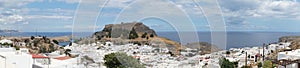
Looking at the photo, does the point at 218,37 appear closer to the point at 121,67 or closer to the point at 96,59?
the point at 121,67

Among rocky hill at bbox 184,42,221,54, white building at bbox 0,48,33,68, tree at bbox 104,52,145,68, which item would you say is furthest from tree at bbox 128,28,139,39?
white building at bbox 0,48,33,68

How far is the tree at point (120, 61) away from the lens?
3.09m

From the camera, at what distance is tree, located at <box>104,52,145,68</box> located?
3.09 m

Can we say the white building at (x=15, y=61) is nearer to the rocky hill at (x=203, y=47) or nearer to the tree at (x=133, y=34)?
the tree at (x=133, y=34)

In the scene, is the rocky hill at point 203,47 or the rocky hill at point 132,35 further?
the rocky hill at point 203,47

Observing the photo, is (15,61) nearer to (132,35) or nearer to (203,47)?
(132,35)

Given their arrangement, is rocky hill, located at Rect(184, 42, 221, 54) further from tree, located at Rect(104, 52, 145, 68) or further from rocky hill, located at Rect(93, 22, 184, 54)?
tree, located at Rect(104, 52, 145, 68)

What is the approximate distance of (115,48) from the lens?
325 centimetres

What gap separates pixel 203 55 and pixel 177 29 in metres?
0.51

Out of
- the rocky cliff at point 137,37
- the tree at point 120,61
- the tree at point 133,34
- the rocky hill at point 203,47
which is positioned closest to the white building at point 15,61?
the tree at point 120,61

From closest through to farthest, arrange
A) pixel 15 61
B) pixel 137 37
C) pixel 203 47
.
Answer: pixel 137 37 → pixel 203 47 → pixel 15 61

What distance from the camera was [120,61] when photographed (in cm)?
352

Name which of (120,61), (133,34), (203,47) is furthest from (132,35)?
(203,47)

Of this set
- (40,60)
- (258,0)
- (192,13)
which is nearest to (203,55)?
(192,13)
